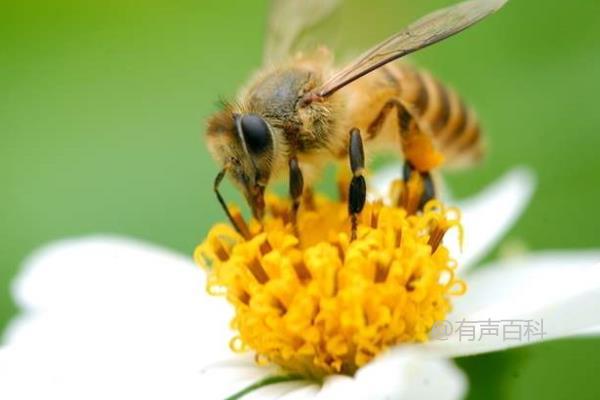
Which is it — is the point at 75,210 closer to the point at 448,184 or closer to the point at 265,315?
the point at 448,184

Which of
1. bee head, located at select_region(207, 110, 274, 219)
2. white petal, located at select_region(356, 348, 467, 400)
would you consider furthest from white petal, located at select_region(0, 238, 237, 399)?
white petal, located at select_region(356, 348, 467, 400)

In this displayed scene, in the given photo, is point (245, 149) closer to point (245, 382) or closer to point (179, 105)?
point (245, 382)

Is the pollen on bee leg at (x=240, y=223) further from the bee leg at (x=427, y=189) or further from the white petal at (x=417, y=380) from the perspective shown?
the white petal at (x=417, y=380)

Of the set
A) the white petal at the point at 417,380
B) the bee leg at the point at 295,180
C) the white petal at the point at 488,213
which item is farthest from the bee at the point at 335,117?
the white petal at the point at 417,380

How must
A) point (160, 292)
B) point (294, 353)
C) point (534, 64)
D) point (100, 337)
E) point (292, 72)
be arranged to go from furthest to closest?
point (534, 64) < point (160, 292) < point (100, 337) < point (292, 72) < point (294, 353)

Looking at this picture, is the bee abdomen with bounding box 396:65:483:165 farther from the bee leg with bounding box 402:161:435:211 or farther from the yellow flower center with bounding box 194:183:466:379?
the yellow flower center with bounding box 194:183:466:379

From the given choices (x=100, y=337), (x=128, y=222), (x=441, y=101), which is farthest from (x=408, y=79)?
(x=128, y=222)

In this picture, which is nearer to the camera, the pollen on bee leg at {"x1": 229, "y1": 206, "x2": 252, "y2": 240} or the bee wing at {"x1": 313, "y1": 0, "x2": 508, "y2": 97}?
the bee wing at {"x1": 313, "y1": 0, "x2": 508, "y2": 97}
